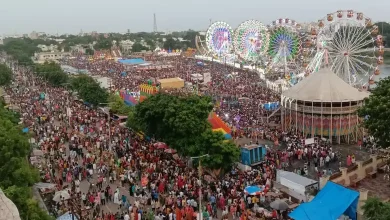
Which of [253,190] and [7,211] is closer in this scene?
[7,211]

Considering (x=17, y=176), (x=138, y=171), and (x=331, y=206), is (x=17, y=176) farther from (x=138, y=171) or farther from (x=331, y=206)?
(x=331, y=206)

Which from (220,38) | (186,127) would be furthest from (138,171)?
(220,38)

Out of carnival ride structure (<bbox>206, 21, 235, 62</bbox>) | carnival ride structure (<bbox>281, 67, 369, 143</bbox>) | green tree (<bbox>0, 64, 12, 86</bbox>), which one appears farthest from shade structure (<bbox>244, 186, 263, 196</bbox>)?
carnival ride structure (<bbox>206, 21, 235, 62</bbox>)

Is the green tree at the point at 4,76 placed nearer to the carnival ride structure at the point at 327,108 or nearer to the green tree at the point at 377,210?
the carnival ride structure at the point at 327,108

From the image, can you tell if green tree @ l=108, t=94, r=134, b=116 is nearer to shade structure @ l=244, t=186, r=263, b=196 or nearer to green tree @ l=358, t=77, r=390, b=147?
shade structure @ l=244, t=186, r=263, b=196

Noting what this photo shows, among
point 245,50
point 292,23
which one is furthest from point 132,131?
point 245,50

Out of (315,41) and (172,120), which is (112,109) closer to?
(172,120)
